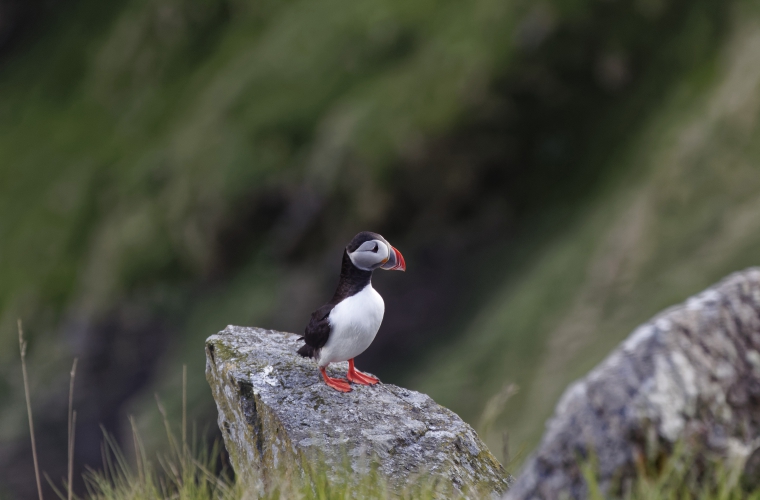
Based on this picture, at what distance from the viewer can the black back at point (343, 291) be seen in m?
7.19

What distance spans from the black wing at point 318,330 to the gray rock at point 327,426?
1.40 feet

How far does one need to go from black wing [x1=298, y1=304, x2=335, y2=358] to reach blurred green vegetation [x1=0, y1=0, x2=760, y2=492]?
21.4 m

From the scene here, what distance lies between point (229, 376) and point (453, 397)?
27282 mm

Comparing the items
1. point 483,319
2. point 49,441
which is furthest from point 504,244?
point 49,441

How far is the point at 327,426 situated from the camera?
687cm

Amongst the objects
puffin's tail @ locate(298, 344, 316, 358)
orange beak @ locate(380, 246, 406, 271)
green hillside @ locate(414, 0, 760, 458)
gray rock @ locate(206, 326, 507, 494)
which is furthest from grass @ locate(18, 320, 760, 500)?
green hillside @ locate(414, 0, 760, 458)

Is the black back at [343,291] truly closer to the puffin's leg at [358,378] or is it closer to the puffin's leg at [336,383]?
the puffin's leg at [336,383]

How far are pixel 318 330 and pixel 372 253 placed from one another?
3.03 ft

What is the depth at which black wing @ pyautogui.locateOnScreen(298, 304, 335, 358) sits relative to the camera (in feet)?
23.6

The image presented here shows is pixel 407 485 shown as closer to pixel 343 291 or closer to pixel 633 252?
pixel 343 291

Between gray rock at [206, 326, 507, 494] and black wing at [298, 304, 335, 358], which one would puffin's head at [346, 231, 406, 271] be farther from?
gray rock at [206, 326, 507, 494]

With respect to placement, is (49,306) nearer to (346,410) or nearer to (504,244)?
(504,244)

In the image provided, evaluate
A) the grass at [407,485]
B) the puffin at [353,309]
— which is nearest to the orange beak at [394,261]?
the puffin at [353,309]

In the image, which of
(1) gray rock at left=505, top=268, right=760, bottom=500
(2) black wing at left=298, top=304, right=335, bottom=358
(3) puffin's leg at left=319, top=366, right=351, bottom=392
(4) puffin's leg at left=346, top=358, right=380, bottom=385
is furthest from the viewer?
(4) puffin's leg at left=346, top=358, right=380, bottom=385
